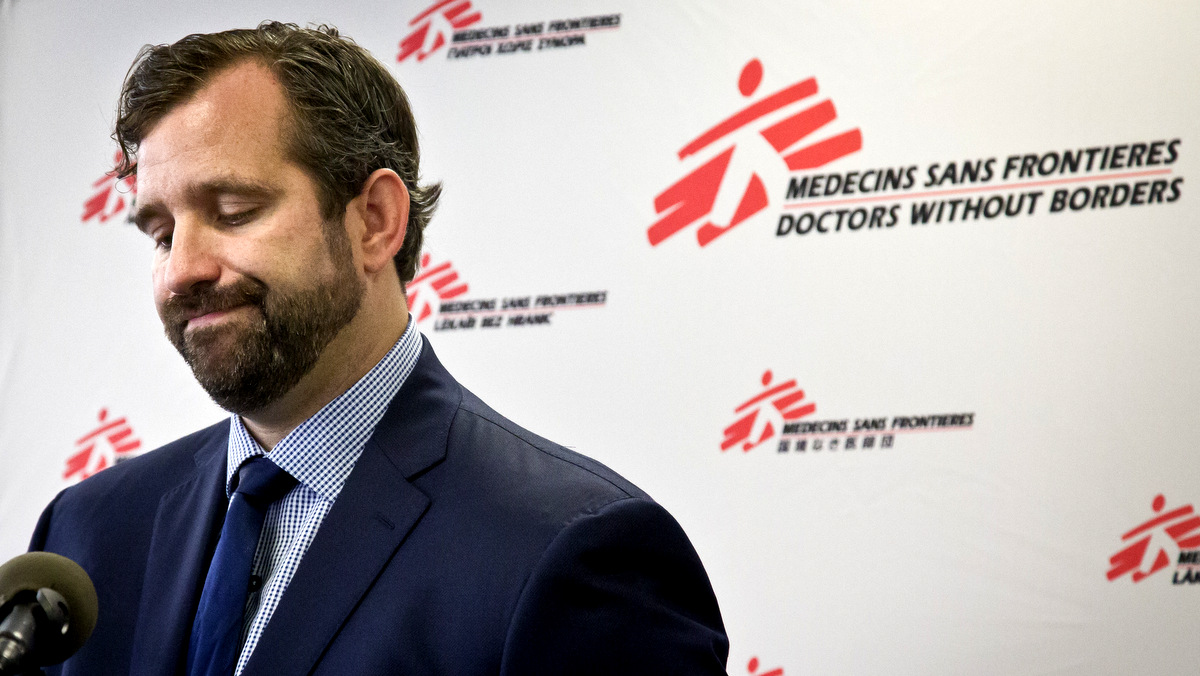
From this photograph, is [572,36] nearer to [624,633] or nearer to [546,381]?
[546,381]

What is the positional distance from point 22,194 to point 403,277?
2232 mm

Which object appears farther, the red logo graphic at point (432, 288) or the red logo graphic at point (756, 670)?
the red logo graphic at point (432, 288)

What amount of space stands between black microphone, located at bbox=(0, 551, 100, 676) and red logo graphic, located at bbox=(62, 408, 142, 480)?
2157 millimetres

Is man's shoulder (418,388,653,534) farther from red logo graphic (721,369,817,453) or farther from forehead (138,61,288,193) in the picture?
red logo graphic (721,369,817,453)

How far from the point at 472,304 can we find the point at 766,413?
2.71 feet

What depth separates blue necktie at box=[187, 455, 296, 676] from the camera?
1169 mm

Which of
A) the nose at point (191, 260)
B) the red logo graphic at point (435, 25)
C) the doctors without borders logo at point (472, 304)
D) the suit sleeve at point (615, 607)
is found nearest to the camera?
the suit sleeve at point (615, 607)

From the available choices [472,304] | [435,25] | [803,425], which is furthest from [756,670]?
[435,25]

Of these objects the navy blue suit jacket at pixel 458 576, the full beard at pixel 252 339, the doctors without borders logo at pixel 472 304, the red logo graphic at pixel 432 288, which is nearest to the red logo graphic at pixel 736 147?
the doctors without borders logo at pixel 472 304

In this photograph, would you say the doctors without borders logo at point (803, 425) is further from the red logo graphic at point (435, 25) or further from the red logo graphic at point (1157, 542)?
the red logo graphic at point (435, 25)

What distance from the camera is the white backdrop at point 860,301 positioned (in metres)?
2.25

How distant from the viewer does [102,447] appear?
2955 mm

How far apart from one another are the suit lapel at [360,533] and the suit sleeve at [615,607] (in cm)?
19

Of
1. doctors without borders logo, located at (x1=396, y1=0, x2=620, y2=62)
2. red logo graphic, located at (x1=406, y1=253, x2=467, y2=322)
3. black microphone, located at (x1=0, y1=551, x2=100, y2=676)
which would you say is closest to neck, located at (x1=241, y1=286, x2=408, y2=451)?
black microphone, located at (x1=0, y1=551, x2=100, y2=676)
